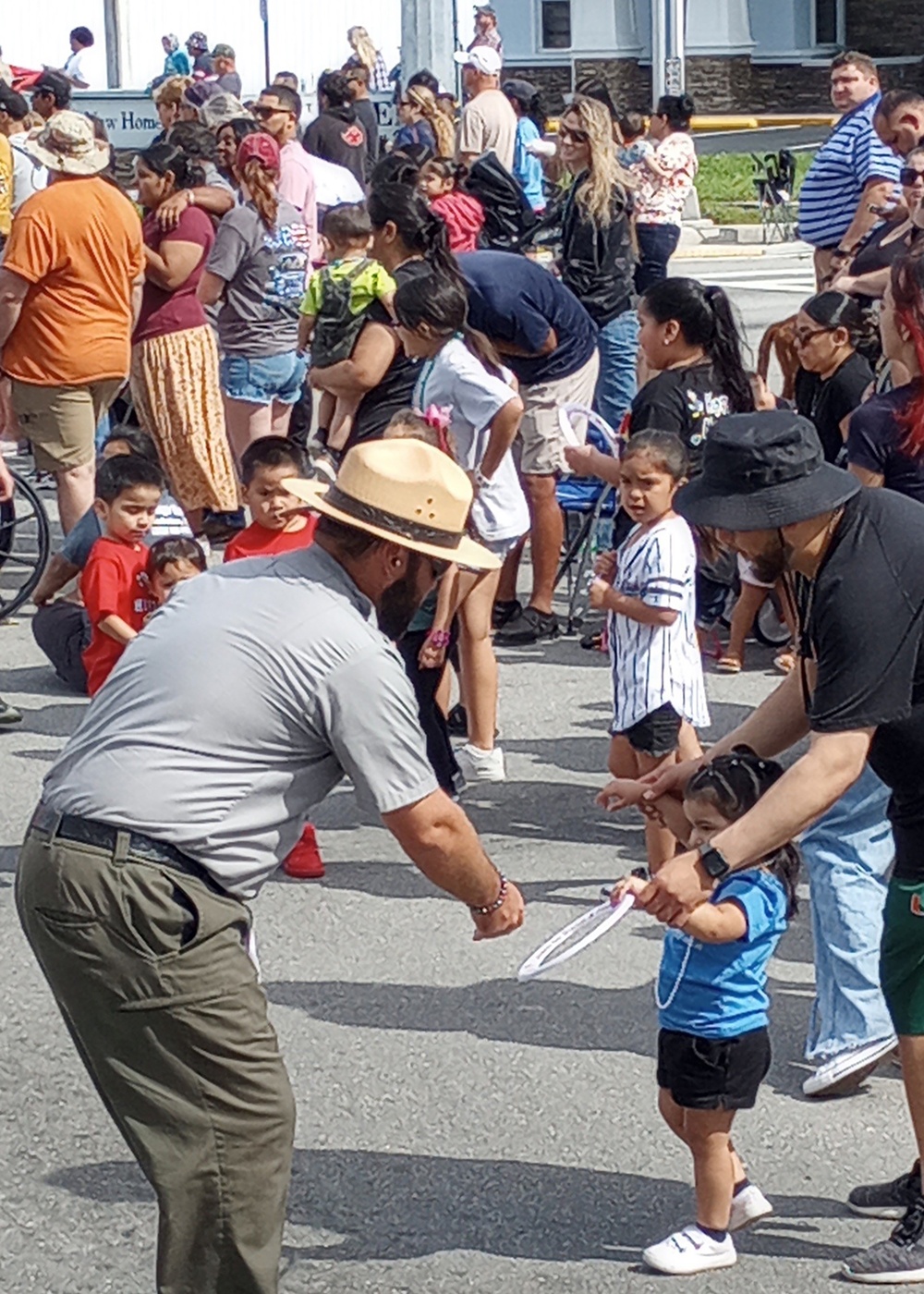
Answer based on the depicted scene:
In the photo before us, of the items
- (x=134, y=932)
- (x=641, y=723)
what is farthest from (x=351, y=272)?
(x=134, y=932)

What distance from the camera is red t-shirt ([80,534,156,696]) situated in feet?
22.5

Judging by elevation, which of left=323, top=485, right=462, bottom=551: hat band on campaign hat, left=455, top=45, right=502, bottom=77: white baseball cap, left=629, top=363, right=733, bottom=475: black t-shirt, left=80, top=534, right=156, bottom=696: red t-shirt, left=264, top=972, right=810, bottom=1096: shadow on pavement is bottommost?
left=264, top=972, right=810, bottom=1096: shadow on pavement

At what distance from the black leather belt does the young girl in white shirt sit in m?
3.45

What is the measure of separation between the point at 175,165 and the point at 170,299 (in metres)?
0.67

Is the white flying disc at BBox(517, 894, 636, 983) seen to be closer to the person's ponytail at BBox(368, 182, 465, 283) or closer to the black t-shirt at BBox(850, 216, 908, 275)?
the person's ponytail at BBox(368, 182, 465, 283)

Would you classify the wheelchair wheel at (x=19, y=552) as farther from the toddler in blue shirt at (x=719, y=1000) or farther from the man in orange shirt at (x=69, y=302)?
the toddler in blue shirt at (x=719, y=1000)

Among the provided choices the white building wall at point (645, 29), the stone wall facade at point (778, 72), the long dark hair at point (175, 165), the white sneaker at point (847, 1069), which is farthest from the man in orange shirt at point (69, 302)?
the stone wall facade at point (778, 72)

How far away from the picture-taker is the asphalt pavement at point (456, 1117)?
4.42 m

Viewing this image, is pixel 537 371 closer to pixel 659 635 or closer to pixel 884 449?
pixel 659 635

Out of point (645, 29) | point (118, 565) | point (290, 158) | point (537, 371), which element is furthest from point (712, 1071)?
point (645, 29)

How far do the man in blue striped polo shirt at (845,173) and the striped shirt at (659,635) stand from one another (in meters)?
4.41

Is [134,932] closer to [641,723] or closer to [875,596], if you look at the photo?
[875,596]

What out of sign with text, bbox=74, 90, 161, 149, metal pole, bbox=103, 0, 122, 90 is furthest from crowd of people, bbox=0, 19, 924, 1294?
metal pole, bbox=103, 0, 122, 90

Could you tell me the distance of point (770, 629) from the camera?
9367 millimetres
